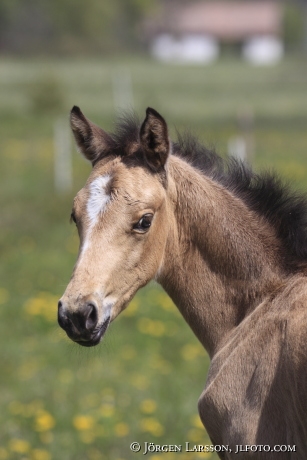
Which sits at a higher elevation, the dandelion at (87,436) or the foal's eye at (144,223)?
the foal's eye at (144,223)

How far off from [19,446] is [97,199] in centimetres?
257

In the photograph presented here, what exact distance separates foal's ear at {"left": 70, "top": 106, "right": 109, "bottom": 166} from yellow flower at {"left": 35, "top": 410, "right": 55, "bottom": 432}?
2558 millimetres

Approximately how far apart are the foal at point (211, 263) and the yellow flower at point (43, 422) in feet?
7.53

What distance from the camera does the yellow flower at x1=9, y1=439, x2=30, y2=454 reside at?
545cm

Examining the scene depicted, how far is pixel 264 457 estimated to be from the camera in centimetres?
342

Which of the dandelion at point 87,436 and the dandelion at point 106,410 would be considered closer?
the dandelion at point 87,436

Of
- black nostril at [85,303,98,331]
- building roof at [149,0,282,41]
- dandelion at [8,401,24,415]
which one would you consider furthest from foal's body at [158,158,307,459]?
building roof at [149,0,282,41]

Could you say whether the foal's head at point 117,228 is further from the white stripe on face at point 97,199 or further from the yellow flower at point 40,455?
the yellow flower at point 40,455

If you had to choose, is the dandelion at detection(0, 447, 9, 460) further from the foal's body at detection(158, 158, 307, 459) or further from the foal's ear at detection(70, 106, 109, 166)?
the foal's ear at detection(70, 106, 109, 166)

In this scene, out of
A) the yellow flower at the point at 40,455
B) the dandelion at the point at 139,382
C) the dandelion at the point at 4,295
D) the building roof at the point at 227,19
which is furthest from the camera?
the building roof at the point at 227,19

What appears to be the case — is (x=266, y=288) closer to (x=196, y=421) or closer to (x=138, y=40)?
(x=196, y=421)

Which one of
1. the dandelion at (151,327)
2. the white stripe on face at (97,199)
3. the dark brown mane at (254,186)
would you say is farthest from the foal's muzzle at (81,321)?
the dandelion at (151,327)

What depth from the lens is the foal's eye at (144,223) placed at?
366cm

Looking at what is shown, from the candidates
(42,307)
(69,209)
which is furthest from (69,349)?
(69,209)
